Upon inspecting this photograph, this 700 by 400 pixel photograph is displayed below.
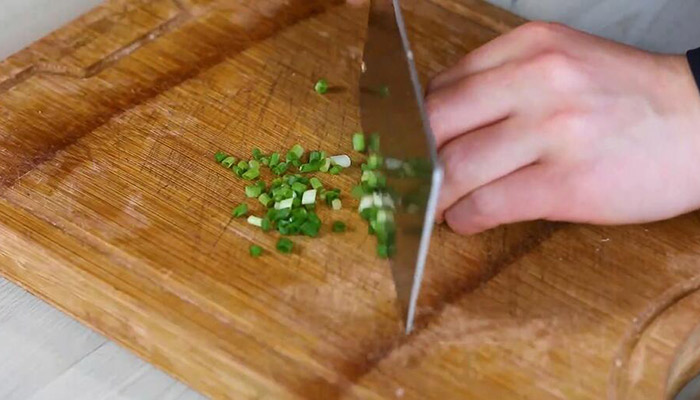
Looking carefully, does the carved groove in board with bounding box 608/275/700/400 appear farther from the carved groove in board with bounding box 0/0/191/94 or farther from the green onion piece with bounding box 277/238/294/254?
the carved groove in board with bounding box 0/0/191/94

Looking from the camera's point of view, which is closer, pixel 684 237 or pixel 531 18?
pixel 684 237

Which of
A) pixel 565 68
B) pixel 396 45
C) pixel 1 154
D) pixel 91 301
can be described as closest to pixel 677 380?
pixel 565 68

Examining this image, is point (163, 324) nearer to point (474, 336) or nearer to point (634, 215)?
point (474, 336)

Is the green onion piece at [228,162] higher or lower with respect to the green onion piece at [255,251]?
higher

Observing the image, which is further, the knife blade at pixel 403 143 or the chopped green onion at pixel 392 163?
the chopped green onion at pixel 392 163

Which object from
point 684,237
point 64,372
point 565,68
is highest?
point 565,68

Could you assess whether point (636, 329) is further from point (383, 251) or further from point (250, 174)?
point (250, 174)

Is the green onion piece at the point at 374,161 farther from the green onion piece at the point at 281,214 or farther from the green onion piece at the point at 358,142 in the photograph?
the green onion piece at the point at 281,214

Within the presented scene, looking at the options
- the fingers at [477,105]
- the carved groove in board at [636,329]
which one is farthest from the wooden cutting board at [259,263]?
the fingers at [477,105]
